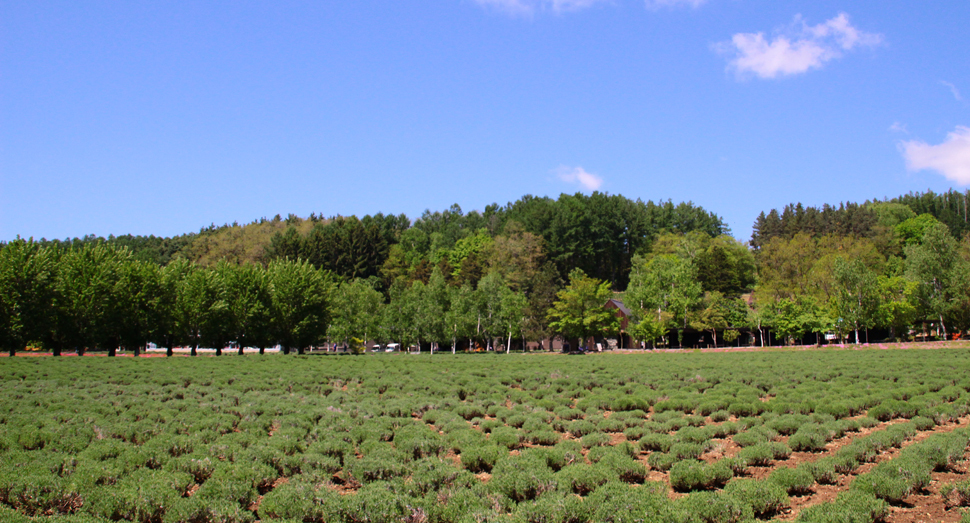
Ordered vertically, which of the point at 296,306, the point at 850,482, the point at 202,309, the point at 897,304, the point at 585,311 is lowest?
the point at 850,482

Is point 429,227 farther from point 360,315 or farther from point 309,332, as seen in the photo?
point 309,332

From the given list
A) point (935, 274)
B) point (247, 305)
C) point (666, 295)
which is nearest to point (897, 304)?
point (935, 274)

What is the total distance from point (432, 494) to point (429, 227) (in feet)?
435

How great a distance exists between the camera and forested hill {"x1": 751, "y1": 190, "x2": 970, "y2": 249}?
102875 mm

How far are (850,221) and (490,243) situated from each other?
6654cm

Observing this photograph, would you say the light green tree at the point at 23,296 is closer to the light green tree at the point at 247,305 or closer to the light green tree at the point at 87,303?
the light green tree at the point at 87,303

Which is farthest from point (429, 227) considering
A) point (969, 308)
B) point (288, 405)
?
point (288, 405)

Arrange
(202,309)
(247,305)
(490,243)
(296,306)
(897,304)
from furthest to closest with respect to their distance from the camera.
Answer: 1. (490,243)
2. (296,306)
3. (897,304)
4. (247,305)
5. (202,309)

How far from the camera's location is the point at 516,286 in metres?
86.9

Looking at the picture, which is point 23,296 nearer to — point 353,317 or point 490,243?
point 353,317

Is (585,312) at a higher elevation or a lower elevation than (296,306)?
lower

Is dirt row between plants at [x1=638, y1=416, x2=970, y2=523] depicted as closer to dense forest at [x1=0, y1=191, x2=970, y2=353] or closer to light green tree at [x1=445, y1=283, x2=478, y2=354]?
dense forest at [x1=0, y1=191, x2=970, y2=353]

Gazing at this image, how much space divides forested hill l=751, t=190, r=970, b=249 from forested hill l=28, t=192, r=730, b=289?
46.1 ft

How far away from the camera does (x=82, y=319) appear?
160 feet
